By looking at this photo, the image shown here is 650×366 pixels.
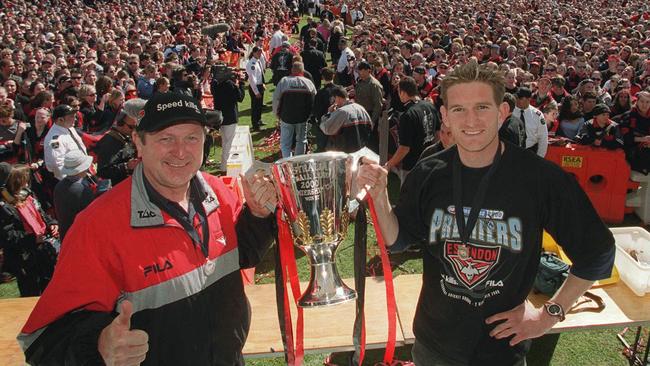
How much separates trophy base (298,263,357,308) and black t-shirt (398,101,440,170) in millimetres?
4500

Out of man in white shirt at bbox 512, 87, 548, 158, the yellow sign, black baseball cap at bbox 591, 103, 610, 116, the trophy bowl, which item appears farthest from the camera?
the yellow sign

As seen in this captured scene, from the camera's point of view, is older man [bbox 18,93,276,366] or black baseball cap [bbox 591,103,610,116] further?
black baseball cap [bbox 591,103,610,116]

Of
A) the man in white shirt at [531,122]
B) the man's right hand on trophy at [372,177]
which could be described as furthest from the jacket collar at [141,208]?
the man in white shirt at [531,122]

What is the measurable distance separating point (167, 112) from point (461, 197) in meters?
1.35

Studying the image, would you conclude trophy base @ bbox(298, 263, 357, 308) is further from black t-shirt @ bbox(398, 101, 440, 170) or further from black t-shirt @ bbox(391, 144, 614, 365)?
black t-shirt @ bbox(398, 101, 440, 170)

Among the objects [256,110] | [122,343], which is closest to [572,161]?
[122,343]

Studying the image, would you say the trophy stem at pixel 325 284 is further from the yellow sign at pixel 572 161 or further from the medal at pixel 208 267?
the yellow sign at pixel 572 161

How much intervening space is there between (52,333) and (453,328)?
5.41 ft

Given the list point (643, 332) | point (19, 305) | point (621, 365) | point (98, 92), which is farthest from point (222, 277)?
point (98, 92)

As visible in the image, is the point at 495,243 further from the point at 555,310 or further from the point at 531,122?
the point at 531,122

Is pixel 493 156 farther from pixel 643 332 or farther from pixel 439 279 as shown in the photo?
pixel 643 332

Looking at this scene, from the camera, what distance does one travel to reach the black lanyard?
2.36m

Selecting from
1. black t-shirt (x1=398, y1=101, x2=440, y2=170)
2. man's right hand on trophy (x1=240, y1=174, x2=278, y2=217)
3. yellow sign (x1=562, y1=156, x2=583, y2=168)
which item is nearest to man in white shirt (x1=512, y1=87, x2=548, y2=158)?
yellow sign (x1=562, y1=156, x2=583, y2=168)

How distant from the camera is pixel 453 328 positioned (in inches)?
96.4
